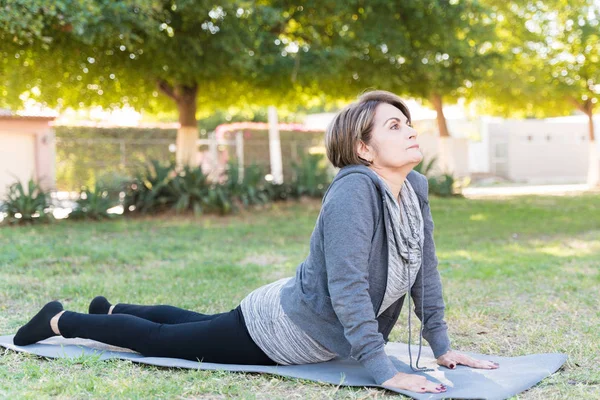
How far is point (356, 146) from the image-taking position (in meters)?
2.86

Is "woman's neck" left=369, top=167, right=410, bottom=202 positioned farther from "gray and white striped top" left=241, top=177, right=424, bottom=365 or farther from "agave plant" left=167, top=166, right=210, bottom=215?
"agave plant" left=167, top=166, right=210, bottom=215

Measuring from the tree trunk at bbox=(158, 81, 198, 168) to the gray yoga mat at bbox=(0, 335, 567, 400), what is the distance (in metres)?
10.2

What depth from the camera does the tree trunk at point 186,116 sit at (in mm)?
13742

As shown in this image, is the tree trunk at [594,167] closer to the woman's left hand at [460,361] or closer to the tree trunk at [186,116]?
the tree trunk at [186,116]

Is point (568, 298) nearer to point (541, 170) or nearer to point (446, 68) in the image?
point (446, 68)

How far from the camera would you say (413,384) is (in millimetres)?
2711

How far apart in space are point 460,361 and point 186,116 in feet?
37.5

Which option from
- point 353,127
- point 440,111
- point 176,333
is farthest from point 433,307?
point 440,111

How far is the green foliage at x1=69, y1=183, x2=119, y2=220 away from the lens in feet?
37.1

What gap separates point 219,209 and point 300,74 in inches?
116

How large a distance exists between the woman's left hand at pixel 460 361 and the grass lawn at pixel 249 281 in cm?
28

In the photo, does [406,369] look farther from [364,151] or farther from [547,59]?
[547,59]

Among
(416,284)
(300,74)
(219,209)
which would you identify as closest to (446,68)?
(300,74)

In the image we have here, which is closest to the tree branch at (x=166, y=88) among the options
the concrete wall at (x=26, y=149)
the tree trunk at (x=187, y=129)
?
the tree trunk at (x=187, y=129)
